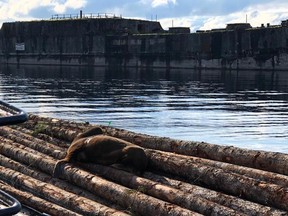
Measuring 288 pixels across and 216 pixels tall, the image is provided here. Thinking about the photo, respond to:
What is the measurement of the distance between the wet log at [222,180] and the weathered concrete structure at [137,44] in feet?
274

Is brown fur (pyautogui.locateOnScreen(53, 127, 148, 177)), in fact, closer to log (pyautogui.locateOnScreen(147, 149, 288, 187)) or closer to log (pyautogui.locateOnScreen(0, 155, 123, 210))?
log (pyautogui.locateOnScreen(0, 155, 123, 210))

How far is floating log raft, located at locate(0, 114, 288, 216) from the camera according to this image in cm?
889

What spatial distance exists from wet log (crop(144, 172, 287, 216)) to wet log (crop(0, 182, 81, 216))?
209 cm

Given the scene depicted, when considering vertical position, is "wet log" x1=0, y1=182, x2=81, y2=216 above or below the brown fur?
below

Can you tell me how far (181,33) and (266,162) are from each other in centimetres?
9809

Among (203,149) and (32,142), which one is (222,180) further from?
→ (32,142)

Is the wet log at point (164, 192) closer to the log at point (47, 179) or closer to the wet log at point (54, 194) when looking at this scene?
the log at point (47, 179)

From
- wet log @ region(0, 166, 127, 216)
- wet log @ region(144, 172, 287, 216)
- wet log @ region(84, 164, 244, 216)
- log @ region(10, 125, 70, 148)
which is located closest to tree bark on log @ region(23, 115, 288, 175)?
log @ region(10, 125, 70, 148)

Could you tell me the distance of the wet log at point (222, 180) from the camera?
8609 millimetres

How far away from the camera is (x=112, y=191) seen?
33.6ft

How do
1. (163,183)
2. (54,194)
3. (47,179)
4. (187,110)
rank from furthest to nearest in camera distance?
1. (187,110)
2. (47,179)
3. (54,194)
4. (163,183)

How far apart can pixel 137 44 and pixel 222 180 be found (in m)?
103

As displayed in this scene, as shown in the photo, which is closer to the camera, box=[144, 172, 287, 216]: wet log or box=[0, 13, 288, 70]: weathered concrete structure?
box=[144, 172, 287, 216]: wet log

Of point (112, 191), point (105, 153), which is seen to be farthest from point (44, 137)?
point (112, 191)
